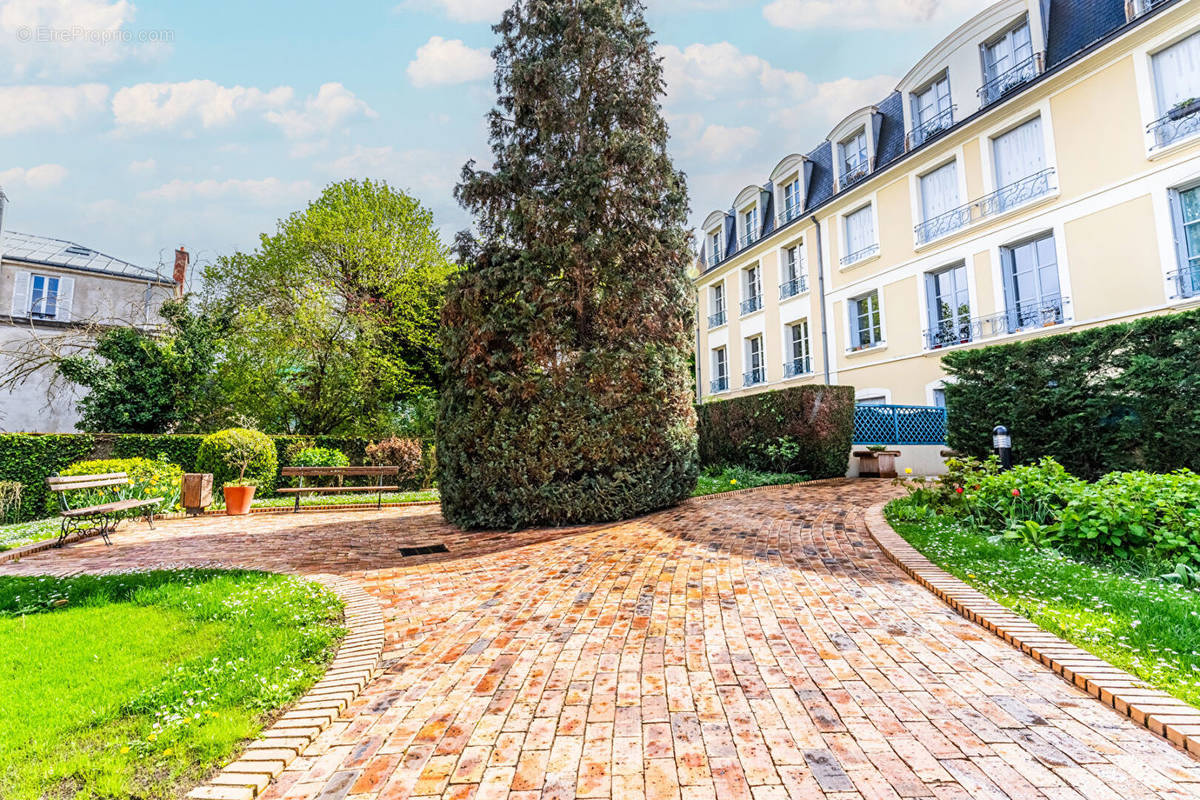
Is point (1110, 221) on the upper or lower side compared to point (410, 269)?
lower

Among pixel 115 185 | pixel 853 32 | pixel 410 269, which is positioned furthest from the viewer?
pixel 410 269

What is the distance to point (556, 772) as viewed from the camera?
201cm

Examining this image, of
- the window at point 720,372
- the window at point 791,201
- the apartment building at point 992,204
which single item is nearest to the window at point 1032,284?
the apartment building at point 992,204

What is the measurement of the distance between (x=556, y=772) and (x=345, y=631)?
7.32 feet

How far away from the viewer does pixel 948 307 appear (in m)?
15.0

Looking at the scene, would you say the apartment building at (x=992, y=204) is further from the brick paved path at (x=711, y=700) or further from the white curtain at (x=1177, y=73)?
the brick paved path at (x=711, y=700)

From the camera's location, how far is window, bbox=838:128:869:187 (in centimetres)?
→ 1736

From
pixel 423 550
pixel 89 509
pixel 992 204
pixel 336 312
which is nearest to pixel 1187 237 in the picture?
pixel 992 204

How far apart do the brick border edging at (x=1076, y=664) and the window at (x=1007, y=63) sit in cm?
1487

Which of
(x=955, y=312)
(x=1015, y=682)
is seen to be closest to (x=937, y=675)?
(x=1015, y=682)

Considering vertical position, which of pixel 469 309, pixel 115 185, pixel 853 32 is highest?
pixel 853 32

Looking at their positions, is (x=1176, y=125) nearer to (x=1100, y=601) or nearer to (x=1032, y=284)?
(x=1032, y=284)

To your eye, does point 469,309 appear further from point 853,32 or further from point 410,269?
point 410,269

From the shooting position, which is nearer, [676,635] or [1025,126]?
[676,635]
